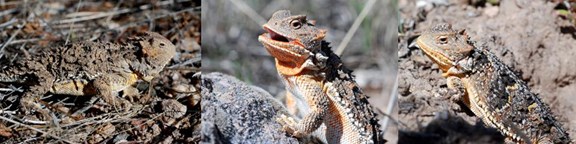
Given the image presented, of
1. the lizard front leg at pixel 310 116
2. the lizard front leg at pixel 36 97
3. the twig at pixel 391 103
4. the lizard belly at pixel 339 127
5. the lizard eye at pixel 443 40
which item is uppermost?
the lizard eye at pixel 443 40

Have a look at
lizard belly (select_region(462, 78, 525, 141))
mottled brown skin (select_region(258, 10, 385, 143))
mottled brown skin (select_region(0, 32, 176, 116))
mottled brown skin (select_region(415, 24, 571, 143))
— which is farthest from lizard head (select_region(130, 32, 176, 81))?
lizard belly (select_region(462, 78, 525, 141))

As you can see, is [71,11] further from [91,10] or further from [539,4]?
[539,4]

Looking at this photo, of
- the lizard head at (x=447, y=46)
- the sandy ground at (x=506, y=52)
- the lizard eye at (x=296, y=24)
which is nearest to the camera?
the lizard eye at (x=296, y=24)

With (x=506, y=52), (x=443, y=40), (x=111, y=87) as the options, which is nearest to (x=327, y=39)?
(x=443, y=40)

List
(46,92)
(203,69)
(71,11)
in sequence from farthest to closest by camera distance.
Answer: (71,11) → (46,92) → (203,69)

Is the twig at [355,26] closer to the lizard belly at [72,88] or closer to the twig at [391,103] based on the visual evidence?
the twig at [391,103]

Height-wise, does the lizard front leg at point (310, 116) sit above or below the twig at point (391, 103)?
above

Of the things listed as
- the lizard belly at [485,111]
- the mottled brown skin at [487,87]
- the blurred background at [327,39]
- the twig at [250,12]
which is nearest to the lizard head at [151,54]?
the blurred background at [327,39]

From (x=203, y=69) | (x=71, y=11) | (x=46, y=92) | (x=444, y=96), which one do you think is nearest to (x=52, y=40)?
Answer: (x=71, y=11)
